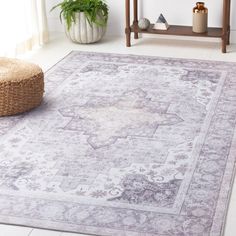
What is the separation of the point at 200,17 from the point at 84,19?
90 centimetres

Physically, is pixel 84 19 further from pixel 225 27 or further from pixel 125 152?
pixel 125 152

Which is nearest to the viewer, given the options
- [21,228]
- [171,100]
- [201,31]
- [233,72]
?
[21,228]

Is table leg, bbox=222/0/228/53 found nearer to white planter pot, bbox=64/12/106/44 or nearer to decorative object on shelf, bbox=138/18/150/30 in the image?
decorative object on shelf, bbox=138/18/150/30

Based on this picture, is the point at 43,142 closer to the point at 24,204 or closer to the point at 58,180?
the point at 58,180

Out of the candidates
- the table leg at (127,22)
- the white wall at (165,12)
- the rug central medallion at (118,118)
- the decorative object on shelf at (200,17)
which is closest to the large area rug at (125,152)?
the rug central medallion at (118,118)

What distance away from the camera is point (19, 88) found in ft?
11.2

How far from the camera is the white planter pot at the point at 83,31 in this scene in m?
4.83

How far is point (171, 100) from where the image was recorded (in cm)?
371

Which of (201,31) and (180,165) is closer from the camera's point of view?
(180,165)

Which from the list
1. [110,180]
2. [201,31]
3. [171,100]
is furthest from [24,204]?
[201,31]

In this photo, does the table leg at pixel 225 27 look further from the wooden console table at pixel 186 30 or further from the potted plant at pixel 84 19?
the potted plant at pixel 84 19

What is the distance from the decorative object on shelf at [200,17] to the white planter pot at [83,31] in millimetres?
755

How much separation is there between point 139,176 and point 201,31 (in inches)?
82.8

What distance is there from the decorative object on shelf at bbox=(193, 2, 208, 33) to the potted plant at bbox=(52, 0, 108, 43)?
0.74m
